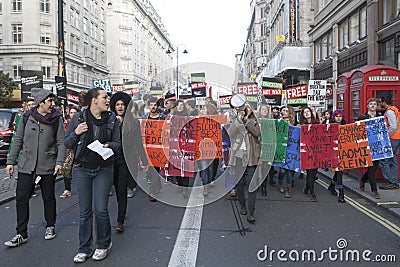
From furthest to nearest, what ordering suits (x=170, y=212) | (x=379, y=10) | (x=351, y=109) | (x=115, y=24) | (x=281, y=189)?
(x=115, y=24), (x=379, y=10), (x=351, y=109), (x=281, y=189), (x=170, y=212)

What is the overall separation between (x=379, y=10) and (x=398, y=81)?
27.5 ft

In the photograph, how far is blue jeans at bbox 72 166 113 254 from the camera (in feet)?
15.3

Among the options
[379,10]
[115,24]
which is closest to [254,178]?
[379,10]

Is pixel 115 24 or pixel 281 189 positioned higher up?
pixel 115 24

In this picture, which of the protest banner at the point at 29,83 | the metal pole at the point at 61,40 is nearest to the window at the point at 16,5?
the protest banner at the point at 29,83

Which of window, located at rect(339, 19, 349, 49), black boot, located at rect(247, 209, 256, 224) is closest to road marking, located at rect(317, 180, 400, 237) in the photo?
black boot, located at rect(247, 209, 256, 224)

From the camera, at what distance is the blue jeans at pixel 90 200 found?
15.3ft

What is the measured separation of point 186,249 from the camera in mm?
4977

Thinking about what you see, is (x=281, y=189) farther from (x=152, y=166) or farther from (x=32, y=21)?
(x=32, y=21)

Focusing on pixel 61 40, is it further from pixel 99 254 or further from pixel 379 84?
pixel 99 254

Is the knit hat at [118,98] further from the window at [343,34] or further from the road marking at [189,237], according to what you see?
the window at [343,34]

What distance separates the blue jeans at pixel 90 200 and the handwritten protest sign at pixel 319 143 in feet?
15.7

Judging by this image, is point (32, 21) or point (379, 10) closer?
point (379, 10)

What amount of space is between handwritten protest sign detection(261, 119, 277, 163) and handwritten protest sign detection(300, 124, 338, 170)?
100 centimetres
